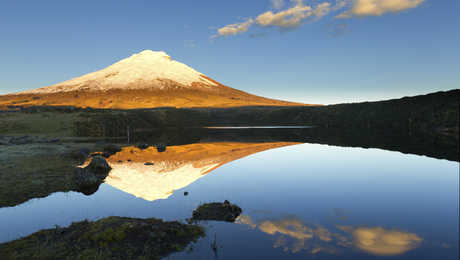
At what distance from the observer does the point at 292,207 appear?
65.5ft

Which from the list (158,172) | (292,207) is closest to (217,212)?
(292,207)

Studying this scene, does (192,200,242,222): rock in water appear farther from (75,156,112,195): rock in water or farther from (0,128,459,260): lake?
(75,156,112,195): rock in water

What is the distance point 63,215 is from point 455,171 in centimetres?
3801

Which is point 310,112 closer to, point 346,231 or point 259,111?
point 259,111

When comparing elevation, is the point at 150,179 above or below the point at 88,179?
below

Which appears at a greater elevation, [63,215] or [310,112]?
[310,112]

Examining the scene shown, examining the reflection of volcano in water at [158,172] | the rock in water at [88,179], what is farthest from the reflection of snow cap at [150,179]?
the rock in water at [88,179]

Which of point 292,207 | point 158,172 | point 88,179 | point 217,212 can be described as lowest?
point 292,207

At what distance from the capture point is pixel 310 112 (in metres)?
164

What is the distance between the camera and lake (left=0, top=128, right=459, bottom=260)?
44.3 ft

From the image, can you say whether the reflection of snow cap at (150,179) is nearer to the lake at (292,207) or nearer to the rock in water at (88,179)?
the lake at (292,207)

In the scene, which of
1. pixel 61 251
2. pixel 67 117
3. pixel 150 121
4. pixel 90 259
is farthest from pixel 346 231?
pixel 150 121

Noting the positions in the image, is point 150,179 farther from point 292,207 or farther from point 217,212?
point 292,207

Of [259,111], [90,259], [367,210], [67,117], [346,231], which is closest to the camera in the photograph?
[90,259]
